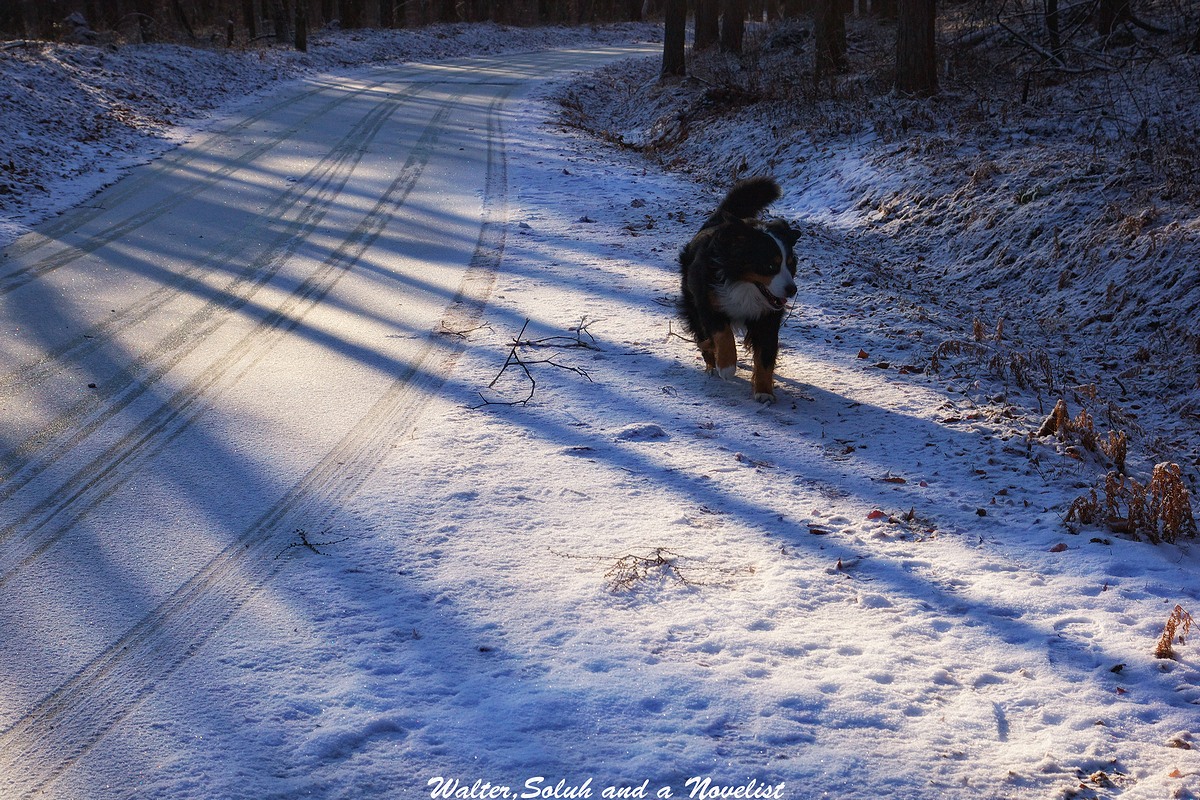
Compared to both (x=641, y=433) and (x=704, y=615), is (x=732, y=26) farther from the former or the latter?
(x=704, y=615)

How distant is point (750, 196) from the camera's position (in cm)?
578

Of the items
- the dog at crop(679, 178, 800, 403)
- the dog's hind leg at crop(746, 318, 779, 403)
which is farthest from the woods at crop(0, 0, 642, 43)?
the dog's hind leg at crop(746, 318, 779, 403)

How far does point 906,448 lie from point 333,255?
20.0ft

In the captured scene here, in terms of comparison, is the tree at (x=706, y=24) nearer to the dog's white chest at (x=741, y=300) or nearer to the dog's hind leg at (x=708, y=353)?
the dog's hind leg at (x=708, y=353)

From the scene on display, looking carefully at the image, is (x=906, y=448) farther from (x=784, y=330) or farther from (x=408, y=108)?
(x=408, y=108)

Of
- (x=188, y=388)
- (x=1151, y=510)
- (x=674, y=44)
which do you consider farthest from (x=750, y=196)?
(x=674, y=44)

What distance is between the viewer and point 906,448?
5219 millimetres

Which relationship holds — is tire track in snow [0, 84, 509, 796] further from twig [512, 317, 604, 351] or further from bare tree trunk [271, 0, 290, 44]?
bare tree trunk [271, 0, 290, 44]

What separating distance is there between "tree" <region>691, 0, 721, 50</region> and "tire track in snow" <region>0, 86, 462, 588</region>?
22771mm

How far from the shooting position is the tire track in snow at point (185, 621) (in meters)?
2.85

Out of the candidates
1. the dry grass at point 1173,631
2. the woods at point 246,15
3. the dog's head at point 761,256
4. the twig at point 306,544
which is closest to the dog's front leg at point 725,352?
the dog's head at point 761,256

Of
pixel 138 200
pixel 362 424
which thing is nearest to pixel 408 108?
pixel 138 200

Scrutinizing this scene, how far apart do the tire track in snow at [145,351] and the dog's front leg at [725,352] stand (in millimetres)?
3813

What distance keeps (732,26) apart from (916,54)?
13305 millimetres
